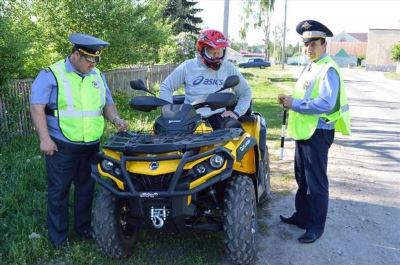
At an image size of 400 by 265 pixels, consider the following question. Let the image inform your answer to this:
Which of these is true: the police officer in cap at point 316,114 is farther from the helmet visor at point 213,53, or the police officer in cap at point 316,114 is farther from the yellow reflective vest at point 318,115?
the helmet visor at point 213,53

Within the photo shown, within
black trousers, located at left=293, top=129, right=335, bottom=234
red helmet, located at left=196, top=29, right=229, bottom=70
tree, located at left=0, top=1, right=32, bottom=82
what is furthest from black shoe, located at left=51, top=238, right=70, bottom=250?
tree, located at left=0, top=1, right=32, bottom=82

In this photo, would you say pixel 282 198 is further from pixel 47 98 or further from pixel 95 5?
pixel 95 5

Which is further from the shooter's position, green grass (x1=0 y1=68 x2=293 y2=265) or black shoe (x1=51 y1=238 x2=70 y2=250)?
black shoe (x1=51 y1=238 x2=70 y2=250)

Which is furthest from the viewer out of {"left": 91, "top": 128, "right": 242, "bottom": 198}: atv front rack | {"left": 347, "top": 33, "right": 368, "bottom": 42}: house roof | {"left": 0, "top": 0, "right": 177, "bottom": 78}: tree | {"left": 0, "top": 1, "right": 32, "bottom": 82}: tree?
{"left": 347, "top": 33, "right": 368, "bottom": 42}: house roof

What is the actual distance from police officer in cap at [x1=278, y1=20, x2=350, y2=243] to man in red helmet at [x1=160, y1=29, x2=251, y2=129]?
1.71ft

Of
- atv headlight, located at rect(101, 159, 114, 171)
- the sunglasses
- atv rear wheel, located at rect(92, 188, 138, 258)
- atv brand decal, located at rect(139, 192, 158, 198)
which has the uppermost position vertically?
the sunglasses

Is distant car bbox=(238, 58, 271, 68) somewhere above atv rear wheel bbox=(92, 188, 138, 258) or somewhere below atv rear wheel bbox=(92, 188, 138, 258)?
above

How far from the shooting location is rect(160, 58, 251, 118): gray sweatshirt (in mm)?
4754

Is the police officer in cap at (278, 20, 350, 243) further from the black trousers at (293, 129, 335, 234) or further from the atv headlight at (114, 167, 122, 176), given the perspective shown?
the atv headlight at (114, 167, 122, 176)

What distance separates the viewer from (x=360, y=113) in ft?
47.9

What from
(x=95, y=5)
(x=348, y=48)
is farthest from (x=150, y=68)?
(x=348, y=48)

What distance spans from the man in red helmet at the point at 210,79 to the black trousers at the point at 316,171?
0.74 meters

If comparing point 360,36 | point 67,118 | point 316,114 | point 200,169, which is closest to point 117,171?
point 200,169

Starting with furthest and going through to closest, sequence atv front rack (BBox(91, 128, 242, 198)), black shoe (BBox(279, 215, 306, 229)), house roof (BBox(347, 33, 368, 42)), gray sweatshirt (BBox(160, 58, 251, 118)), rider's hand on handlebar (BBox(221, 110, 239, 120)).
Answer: house roof (BBox(347, 33, 368, 42)) < black shoe (BBox(279, 215, 306, 229)) < gray sweatshirt (BBox(160, 58, 251, 118)) < rider's hand on handlebar (BBox(221, 110, 239, 120)) < atv front rack (BBox(91, 128, 242, 198))
